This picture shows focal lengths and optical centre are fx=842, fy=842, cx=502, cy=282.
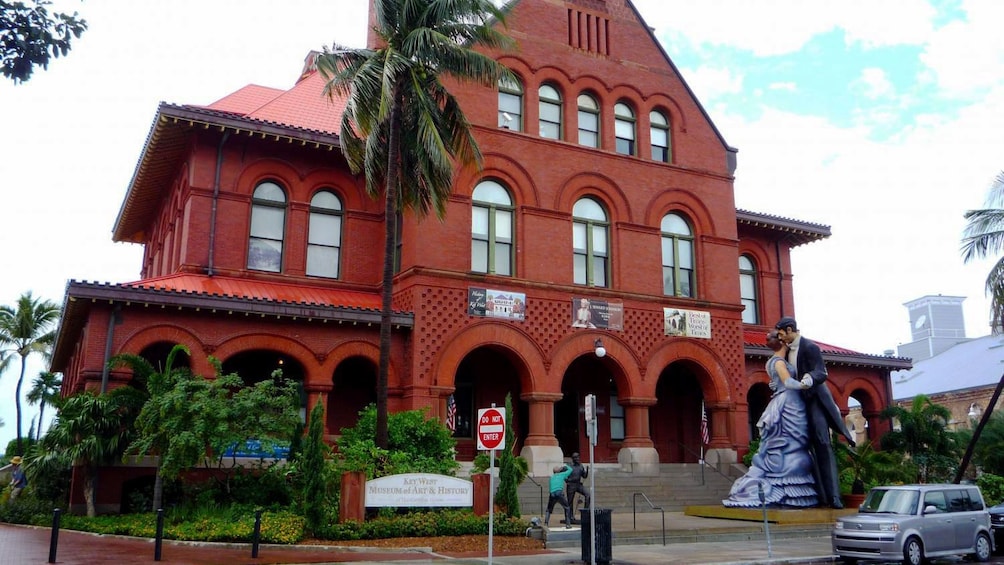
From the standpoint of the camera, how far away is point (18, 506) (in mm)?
21734

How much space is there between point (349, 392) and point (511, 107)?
1002 centimetres

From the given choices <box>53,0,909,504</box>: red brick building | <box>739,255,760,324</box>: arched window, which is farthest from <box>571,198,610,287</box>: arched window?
<box>739,255,760,324</box>: arched window

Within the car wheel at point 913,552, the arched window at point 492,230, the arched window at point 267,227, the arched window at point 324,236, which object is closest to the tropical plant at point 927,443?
the car wheel at point 913,552

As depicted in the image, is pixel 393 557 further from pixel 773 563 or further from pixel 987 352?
pixel 987 352

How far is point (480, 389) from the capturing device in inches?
1016

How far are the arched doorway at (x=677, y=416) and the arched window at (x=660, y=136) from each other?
722cm

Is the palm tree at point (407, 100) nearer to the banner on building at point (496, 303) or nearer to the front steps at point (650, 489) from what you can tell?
the banner on building at point (496, 303)

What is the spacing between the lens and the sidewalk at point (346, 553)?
13672 millimetres

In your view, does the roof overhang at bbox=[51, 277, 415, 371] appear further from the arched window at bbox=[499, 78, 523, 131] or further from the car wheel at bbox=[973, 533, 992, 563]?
the car wheel at bbox=[973, 533, 992, 563]

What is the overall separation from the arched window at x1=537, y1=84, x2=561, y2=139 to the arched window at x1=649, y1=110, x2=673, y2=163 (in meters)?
3.65

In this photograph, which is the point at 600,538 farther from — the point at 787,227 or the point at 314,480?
the point at 787,227

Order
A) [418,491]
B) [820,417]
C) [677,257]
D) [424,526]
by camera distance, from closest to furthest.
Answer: [424,526] < [418,491] < [820,417] < [677,257]

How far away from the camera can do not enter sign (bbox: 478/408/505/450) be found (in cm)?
1275

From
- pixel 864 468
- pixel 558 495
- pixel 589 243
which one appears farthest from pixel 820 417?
pixel 589 243
